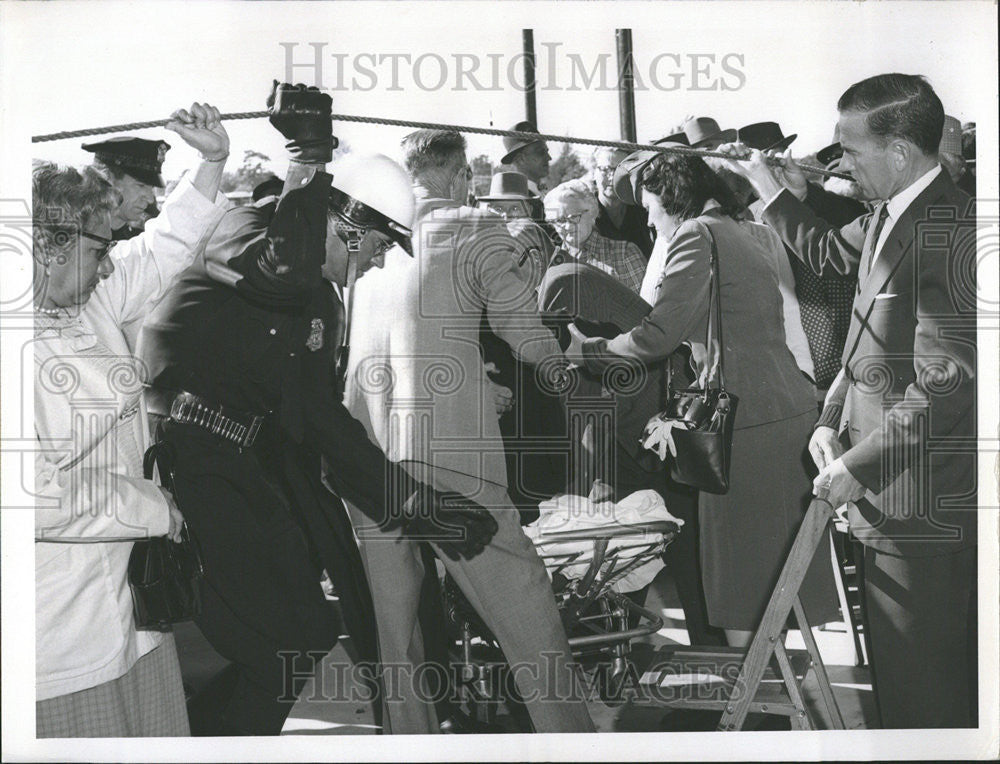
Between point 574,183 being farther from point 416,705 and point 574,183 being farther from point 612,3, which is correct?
point 416,705

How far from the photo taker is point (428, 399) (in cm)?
372

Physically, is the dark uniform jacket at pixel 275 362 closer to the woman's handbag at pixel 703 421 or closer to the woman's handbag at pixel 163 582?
the woman's handbag at pixel 163 582

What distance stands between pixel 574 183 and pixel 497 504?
1.18 meters

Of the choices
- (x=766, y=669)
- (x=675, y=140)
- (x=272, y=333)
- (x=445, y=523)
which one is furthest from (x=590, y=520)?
(x=675, y=140)

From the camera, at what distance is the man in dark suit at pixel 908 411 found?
3742 mm

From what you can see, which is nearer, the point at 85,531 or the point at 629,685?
the point at 85,531

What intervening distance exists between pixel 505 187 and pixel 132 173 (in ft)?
4.30

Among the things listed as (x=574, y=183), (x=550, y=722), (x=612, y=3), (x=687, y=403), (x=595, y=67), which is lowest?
(x=550, y=722)

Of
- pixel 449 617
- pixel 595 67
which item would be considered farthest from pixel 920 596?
pixel 595 67

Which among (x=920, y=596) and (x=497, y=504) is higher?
(x=497, y=504)

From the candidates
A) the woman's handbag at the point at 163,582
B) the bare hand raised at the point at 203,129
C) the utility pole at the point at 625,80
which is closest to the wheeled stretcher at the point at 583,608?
the woman's handbag at the point at 163,582

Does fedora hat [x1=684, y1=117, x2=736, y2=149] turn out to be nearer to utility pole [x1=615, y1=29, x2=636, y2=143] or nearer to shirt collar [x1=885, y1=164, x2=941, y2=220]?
utility pole [x1=615, y1=29, x2=636, y2=143]

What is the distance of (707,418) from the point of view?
3807 millimetres

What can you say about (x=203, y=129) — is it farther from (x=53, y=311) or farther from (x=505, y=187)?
(x=505, y=187)
